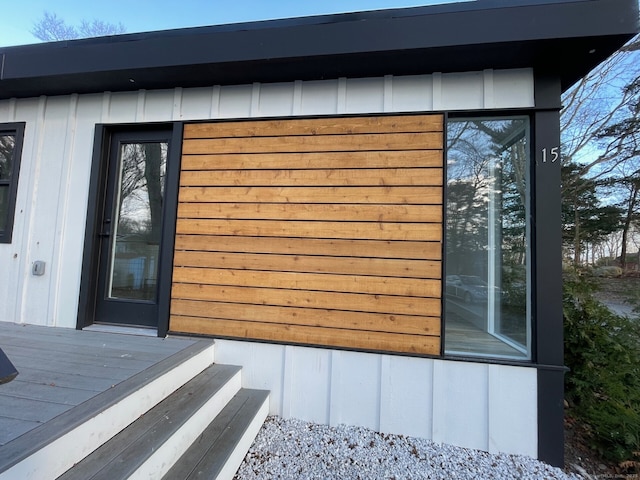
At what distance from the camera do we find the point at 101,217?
262 cm

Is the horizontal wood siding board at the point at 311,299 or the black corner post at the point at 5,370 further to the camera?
the horizontal wood siding board at the point at 311,299

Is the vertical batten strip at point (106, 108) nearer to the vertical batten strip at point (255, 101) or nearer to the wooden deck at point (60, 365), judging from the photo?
the vertical batten strip at point (255, 101)

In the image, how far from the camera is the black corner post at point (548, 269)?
1.92 meters

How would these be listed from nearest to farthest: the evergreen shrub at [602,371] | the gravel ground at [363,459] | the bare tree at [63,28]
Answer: the gravel ground at [363,459] < the evergreen shrub at [602,371] < the bare tree at [63,28]

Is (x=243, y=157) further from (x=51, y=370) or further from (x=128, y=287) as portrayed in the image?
(x=51, y=370)

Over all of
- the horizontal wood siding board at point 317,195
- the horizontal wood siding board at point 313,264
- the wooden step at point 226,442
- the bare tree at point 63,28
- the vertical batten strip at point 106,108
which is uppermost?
the bare tree at point 63,28

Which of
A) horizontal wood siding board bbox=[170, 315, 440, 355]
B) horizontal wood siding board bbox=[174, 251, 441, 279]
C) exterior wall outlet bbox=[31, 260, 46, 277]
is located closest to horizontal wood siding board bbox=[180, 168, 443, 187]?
horizontal wood siding board bbox=[174, 251, 441, 279]

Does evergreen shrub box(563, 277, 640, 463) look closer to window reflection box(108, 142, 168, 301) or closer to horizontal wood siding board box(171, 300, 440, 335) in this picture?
horizontal wood siding board box(171, 300, 440, 335)

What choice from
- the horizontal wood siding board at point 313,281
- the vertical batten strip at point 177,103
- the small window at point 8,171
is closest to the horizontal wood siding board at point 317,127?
the vertical batten strip at point 177,103

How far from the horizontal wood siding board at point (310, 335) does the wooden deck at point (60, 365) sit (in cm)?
15

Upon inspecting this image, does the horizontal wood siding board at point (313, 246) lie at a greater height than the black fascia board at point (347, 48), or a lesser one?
lesser

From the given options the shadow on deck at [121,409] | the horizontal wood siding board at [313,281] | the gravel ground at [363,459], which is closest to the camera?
the shadow on deck at [121,409]

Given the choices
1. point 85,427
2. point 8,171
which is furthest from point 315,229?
point 8,171

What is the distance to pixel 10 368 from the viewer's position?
2.03ft
